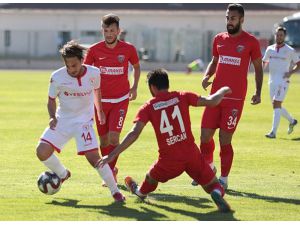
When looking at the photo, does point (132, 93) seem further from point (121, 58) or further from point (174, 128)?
point (174, 128)

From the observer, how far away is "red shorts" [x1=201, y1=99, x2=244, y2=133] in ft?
34.5

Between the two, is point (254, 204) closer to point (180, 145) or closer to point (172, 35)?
point (180, 145)

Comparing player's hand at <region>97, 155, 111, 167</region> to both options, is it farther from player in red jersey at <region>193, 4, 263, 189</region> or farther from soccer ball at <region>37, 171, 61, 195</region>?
player in red jersey at <region>193, 4, 263, 189</region>

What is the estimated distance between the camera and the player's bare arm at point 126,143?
860 cm

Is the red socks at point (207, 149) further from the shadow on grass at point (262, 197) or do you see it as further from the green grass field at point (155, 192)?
the shadow on grass at point (262, 197)

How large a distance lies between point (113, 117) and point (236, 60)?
Answer: 68.6 inches

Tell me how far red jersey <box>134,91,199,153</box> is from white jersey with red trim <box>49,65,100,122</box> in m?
0.94

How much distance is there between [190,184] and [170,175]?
1.90 meters

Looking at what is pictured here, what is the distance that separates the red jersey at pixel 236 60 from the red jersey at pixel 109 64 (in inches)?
48.8

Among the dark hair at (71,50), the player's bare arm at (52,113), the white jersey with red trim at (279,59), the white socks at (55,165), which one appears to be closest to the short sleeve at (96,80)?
the dark hair at (71,50)

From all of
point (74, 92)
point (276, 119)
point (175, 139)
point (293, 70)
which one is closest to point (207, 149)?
point (175, 139)

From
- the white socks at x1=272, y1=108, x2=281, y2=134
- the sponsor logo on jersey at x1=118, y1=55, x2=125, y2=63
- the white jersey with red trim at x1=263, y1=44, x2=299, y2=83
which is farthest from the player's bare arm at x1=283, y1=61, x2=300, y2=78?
the sponsor logo on jersey at x1=118, y1=55, x2=125, y2=63

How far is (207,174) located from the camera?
895 centimetres
